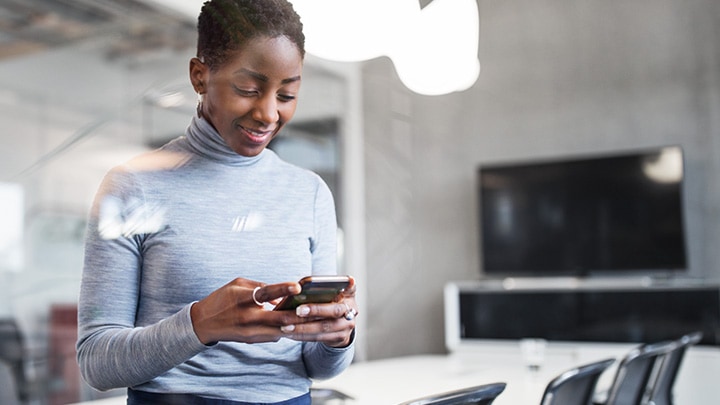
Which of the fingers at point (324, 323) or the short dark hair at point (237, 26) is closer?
the fingers at point (324, 323)

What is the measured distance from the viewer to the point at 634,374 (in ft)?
7.73

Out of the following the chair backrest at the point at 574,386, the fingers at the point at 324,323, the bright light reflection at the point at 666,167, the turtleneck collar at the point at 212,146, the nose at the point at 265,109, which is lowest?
the chair backrest at the point at 574,386

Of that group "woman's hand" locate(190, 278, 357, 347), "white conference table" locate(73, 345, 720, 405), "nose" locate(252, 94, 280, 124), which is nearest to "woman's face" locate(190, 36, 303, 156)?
"nose" locate(252, 94, 280, 124)

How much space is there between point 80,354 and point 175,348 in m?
0.19

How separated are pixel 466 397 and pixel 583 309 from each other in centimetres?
A: 359

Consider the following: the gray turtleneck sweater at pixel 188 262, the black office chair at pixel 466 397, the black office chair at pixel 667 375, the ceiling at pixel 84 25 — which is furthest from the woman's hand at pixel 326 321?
the black office chair at pixel 667 375

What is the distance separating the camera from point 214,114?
3.47 ft

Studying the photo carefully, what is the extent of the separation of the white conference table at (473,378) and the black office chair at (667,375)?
0.58 feet

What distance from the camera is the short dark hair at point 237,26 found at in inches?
42.0

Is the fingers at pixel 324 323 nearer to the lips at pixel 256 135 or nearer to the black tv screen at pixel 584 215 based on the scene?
the lips at pixel 256 135

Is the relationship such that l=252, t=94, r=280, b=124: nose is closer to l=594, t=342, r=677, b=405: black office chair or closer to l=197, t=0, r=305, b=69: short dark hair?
l=197, t=0, r=305, b=69: short dark hair

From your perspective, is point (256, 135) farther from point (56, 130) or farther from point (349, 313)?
point (56, 130)

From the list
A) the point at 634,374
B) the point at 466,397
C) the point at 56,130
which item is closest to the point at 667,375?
the point at 634,374

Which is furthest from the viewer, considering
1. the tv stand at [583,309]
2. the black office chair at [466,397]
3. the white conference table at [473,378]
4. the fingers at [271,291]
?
the tv stand at [583,309]
